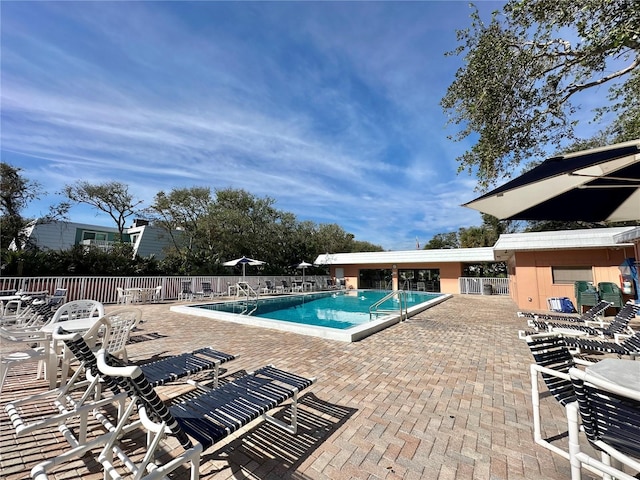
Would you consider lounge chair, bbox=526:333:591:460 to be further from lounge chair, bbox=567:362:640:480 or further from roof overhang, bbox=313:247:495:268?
roof overhang, bbox=313:247:495:268

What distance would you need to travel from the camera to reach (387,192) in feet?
101

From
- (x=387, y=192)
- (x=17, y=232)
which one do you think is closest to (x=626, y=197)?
(x=17, y=232)

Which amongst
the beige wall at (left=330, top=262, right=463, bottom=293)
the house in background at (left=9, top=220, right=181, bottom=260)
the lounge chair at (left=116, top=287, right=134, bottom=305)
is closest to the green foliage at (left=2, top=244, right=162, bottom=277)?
the lounge chair at (left=116, top=287, right=134, bottom=305)

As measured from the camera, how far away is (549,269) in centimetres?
1047

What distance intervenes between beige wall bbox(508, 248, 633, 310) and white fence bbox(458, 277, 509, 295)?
7062 mm

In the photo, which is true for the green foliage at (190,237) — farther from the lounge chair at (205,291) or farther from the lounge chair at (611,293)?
→ the lounge chair at (611,293)

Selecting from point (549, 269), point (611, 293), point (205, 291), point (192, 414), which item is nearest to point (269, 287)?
point (205, 291)

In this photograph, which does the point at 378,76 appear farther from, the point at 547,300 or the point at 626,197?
the point at 547,300

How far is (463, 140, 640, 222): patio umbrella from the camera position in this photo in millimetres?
2150

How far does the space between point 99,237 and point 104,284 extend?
14.8 metres

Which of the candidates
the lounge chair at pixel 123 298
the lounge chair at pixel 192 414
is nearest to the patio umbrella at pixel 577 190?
the lounge chair at pixel 192 414

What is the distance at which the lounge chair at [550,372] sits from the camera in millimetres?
2164

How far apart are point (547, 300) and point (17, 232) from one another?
25.3 meters

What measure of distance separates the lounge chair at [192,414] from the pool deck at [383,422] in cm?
32
